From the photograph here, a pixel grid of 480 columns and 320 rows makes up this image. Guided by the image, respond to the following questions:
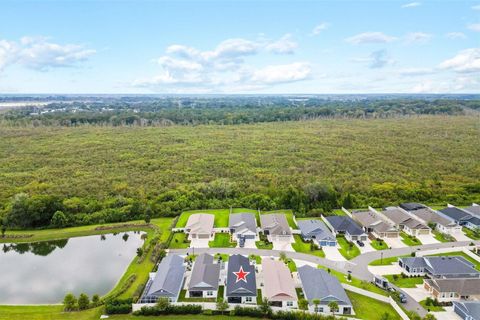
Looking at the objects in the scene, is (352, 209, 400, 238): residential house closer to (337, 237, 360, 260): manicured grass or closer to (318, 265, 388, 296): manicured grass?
(337, 237, 360, 260): manicured grass

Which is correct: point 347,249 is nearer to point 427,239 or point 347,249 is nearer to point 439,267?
point 439,267

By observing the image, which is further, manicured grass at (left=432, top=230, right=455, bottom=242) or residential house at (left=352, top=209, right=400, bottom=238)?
residential house at (left=352, top=209, right=400, bottom=238)

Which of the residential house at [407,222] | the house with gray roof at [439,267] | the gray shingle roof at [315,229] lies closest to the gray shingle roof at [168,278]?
the gray shingle roof at [315,229]

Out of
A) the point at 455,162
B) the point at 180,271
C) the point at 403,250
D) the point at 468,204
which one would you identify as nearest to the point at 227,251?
the point at 180,271

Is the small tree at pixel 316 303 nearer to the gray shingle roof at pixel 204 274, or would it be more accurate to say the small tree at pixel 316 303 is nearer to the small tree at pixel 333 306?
the small tree at pixel 333 306

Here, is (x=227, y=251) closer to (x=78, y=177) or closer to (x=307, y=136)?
(x=78, y=177)

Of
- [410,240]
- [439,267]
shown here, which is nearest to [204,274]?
[439,267]

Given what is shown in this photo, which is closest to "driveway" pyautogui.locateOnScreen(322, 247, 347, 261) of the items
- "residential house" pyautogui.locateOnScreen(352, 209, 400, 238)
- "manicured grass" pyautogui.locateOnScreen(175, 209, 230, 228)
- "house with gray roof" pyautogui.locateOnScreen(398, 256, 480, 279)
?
"house with gray roof" pyautogui.locateOnScreen(398, 256, 480, 279)
